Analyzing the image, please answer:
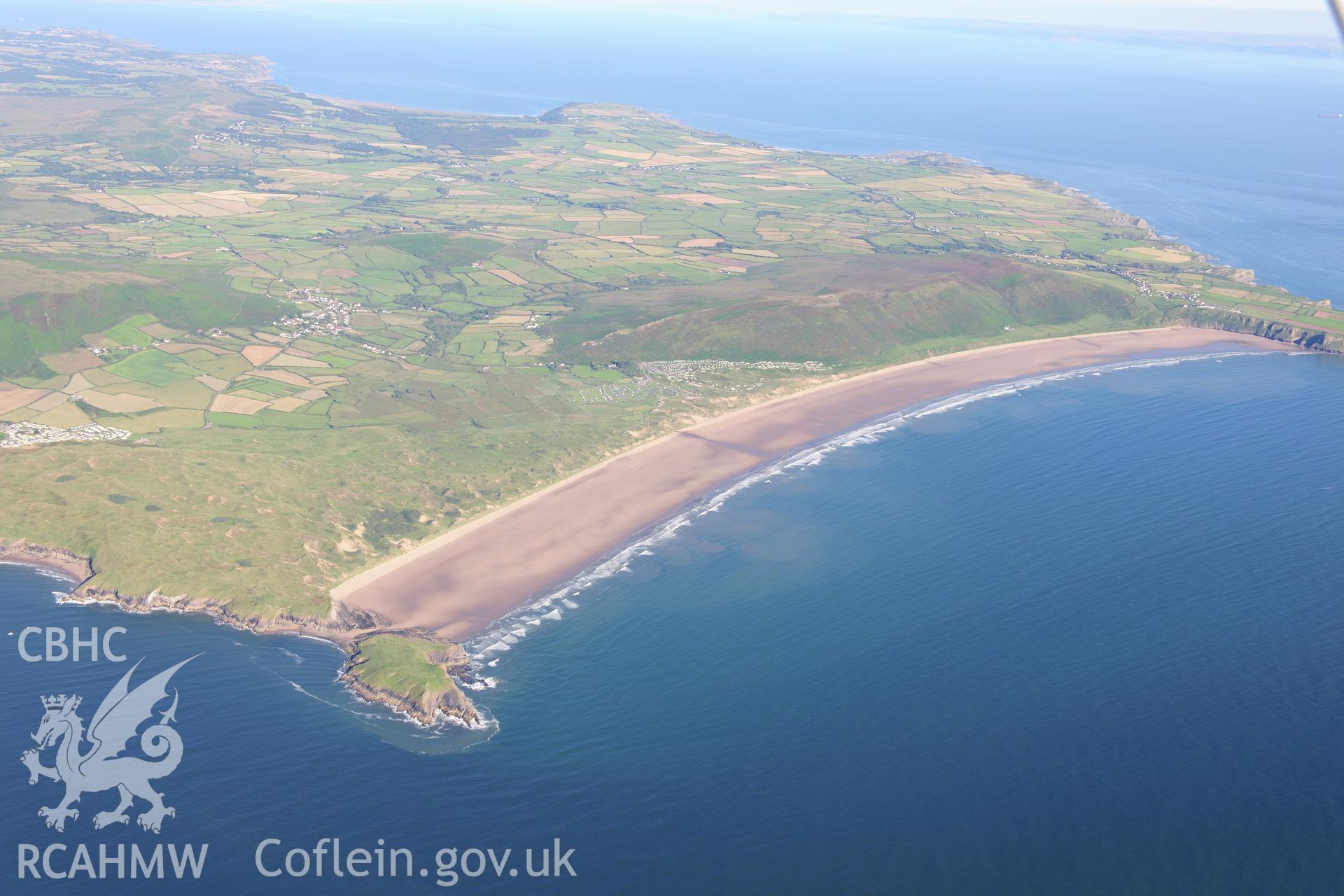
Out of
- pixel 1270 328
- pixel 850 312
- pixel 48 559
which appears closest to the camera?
pixel 48 559

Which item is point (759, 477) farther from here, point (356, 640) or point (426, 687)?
point (426, 687)

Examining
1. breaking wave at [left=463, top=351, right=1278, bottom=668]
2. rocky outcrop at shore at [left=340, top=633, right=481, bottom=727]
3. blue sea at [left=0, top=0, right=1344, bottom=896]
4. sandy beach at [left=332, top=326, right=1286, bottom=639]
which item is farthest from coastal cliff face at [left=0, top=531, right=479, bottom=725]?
breaking wave at [left=463, top=351, right=1278, bottom=668]

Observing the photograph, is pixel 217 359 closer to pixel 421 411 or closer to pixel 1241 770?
pixel 421 411

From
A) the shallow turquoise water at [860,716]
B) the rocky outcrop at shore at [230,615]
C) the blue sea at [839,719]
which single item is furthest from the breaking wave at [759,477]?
the rocky outcrop at shore at [230,615]

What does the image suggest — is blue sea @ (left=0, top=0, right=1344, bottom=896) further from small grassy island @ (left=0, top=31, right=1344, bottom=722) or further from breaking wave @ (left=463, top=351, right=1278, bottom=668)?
small grassy island @ (left=0, top=31, right=1344, bottom=722)

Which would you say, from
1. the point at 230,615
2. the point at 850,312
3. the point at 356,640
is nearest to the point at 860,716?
the point at 356,640

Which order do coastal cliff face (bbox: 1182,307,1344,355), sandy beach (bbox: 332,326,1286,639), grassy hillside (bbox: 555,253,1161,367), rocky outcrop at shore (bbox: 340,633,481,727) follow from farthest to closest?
coastal cliff face (bbox: 1182,307,1344,355)
grassy hillside (bbox: 555,253,1161,367)
sandy beach (bbox: 332,326,1286,639)
rocky outcrop at shore (bbox: 340,633,481,727)

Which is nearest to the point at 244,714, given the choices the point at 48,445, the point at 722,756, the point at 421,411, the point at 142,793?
the point at 142,793
